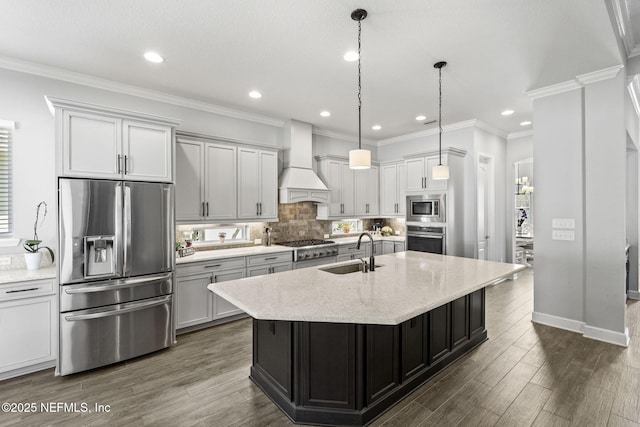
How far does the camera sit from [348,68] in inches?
127

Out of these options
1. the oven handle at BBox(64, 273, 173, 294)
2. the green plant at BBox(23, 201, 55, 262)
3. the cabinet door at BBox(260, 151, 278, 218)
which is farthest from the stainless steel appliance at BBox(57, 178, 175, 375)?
the cabinet door at BBox(260, 151, 278, 218)

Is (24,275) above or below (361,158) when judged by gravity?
below

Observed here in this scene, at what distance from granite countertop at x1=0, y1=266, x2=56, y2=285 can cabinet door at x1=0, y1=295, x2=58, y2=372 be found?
189 millimetres

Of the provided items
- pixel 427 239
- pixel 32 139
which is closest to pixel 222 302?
pixel 32 139

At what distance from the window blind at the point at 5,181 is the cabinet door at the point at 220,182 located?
6.19 ft

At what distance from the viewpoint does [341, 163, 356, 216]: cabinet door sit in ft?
19.3

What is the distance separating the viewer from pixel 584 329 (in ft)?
11.4

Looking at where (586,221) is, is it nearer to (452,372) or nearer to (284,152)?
(452,372)

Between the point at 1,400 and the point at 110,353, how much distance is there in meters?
0.74

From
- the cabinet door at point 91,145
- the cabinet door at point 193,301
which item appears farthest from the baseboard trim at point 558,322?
the cabinet door at point 91,145

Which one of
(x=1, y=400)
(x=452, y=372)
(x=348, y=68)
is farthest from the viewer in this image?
(x=348, y=68)

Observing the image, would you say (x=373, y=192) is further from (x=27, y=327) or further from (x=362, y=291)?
(x=27, y=327)

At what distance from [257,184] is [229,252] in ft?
3.65

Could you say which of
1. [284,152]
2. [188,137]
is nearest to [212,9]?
[188,137]
